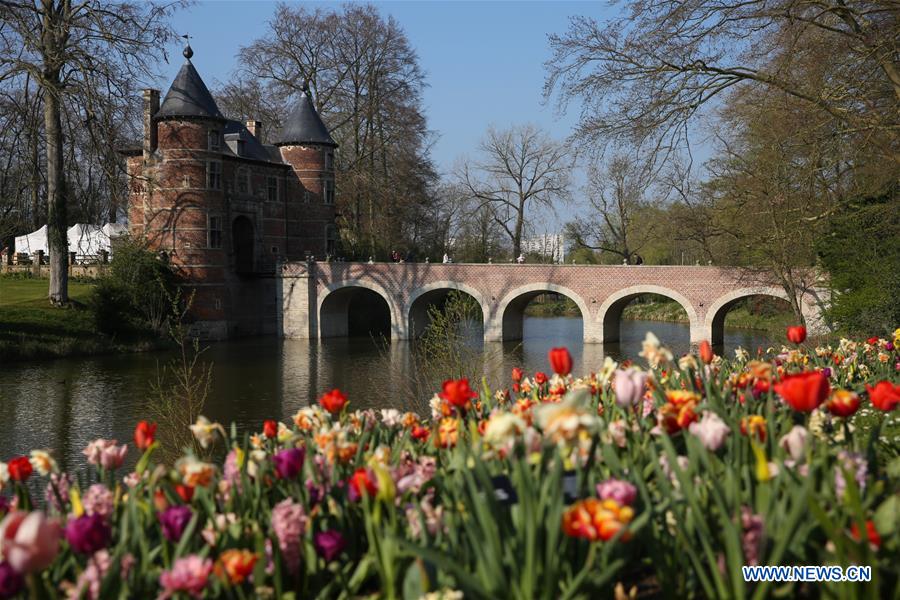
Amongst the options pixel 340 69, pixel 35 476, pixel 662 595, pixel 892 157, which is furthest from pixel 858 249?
pixel 340 69

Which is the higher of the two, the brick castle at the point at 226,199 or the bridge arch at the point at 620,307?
the brick castle at the point at 226,199

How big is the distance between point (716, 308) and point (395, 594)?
21.9 m

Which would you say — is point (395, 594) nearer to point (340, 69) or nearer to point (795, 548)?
point (795, 548)

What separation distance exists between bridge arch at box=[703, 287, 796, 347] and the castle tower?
12353mm

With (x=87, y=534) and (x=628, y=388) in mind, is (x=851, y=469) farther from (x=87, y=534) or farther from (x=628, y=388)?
(x=87, y=534)

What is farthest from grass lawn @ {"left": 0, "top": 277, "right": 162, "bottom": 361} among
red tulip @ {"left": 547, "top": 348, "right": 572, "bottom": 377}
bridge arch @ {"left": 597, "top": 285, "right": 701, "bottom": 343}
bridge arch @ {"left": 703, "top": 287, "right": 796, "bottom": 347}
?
red tulip @ {"left": 547, "top": 348, "right": 572, "bottom": 377}

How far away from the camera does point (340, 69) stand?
1218 inches

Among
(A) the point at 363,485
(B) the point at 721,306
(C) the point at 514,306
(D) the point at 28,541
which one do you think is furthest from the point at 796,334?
(C) the point at 514,306

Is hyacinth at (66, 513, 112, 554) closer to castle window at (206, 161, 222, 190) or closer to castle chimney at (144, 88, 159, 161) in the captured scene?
castle window at (206, 161, 222, 190)

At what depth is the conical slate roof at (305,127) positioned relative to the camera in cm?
2873

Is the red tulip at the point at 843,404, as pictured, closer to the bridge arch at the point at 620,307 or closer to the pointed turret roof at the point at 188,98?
the bridge arch at the point at 620,307

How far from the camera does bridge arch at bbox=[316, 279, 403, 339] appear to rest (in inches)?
1094

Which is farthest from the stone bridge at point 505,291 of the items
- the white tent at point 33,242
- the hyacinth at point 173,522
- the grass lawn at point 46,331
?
the hyacinth at point 173,522

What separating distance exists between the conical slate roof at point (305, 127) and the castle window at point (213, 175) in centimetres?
346
